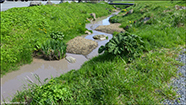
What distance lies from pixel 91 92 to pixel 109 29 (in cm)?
1147

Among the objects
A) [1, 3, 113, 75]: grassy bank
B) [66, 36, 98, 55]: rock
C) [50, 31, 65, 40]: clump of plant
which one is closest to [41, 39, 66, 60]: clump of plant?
[1, 3, 113, 75]: grassy bank

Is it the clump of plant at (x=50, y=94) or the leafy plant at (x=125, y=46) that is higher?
the leafy plant at (x=125, y=46)

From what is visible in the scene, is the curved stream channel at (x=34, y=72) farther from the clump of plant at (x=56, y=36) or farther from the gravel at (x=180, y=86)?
the gravel at (x=180, y=86)

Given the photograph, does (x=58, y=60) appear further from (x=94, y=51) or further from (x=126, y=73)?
(x=126, y=73)

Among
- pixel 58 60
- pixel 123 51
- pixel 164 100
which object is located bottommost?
pixel 58 60

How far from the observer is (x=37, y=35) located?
30.2 feet

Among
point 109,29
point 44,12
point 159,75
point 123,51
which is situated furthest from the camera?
point 109,29

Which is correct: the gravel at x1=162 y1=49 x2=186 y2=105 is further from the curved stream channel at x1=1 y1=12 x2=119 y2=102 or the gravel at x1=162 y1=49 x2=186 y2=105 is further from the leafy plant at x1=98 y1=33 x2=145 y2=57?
the curved stream channel at x1=1 y1=12 x2=119 y2=102

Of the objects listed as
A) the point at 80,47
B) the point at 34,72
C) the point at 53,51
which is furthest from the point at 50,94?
the point at 80,47

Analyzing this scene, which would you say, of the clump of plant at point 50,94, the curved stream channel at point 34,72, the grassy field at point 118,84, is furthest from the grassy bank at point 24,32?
the clump of plant at point 50,94

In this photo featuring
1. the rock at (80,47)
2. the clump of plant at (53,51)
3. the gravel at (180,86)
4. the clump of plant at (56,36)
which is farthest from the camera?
the clump of plant at (56,36)

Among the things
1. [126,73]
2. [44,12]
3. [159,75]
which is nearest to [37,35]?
[44,12]

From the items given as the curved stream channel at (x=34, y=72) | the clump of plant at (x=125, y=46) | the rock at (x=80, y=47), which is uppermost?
the clump of plant at (x=125, y=46)

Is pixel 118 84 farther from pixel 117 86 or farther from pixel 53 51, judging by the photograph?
pixel 53 51
